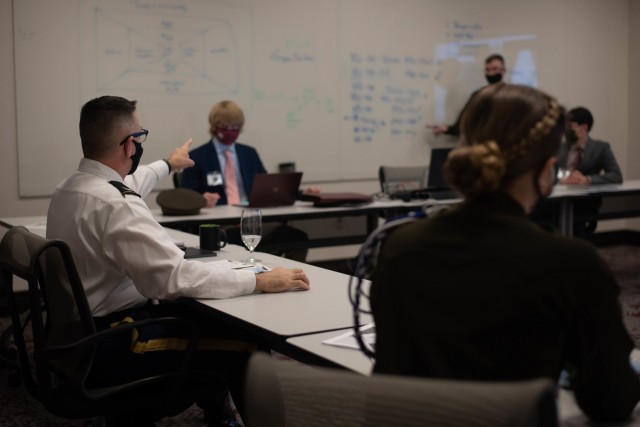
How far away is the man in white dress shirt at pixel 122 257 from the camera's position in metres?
2.22

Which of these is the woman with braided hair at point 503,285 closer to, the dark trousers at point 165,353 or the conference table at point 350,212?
the dark trousers at point 165,353

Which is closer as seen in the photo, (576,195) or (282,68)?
(576,195)

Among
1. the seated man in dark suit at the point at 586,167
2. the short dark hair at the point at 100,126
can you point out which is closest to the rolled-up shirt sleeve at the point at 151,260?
the short dark hair at the point at 100,126

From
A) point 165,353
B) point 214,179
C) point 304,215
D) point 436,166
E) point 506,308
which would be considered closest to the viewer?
point 506,308

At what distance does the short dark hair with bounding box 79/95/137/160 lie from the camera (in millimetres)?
2461

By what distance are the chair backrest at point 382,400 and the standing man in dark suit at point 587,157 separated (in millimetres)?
5003

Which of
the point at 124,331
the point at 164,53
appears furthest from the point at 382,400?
the point at 164,53

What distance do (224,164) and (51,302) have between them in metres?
3.15

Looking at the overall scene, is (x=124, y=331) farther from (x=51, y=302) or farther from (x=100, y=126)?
(x=100, y=126)

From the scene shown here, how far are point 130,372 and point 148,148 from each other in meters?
3.82

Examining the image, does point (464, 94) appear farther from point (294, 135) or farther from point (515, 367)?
point (515, 367)

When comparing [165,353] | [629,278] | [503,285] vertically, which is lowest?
[629,278]

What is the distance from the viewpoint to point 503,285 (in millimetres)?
1185

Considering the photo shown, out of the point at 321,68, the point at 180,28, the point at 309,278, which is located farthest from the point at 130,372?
the point at 321,68
